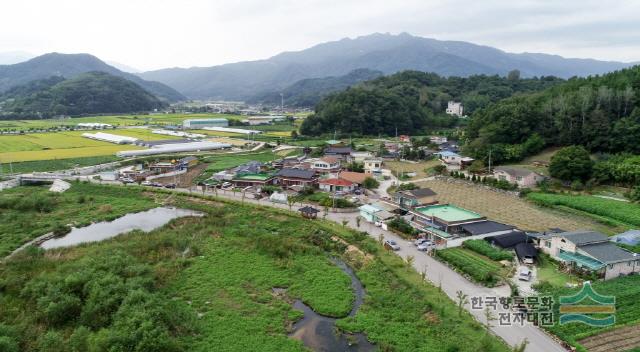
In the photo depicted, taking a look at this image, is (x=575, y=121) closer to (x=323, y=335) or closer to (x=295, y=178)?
(x=295, y=178)

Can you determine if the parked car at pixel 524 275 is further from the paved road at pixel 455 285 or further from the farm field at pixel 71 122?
the farm field at pixel 71 122

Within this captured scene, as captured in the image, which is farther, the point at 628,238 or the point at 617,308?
the point at 628,238

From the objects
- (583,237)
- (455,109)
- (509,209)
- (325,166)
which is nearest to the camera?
(583,237)

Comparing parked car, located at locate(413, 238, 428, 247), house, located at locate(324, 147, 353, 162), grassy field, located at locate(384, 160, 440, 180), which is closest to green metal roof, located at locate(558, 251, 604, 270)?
parked car, located at locate(413, 238, 428, 247)

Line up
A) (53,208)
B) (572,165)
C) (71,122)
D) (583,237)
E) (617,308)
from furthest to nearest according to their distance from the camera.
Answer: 1. (71,122)
2. (572,165)
3. (53,208)
4. (583,237)
5. (617,308)

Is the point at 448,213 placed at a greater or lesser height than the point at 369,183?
lesser

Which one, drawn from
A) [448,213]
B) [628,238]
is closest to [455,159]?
[448,213]

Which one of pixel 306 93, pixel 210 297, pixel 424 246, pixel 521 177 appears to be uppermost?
pixel 306 93

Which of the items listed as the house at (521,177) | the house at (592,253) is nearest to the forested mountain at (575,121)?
the house at (521,177)
